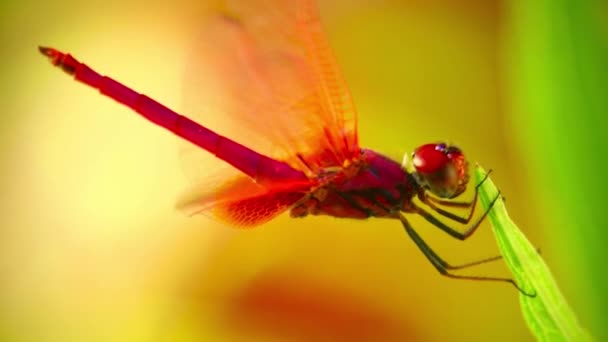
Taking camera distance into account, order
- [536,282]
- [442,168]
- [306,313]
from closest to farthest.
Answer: [536,282] → [442,168] → [306,313]

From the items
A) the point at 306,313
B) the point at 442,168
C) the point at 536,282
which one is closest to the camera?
the point at 536,282

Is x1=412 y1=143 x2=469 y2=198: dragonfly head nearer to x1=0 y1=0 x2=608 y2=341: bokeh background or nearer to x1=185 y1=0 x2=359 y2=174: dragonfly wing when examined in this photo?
x1=185 y1=0 x2=359 y2=174: dragonfly wing

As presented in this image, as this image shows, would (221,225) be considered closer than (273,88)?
No

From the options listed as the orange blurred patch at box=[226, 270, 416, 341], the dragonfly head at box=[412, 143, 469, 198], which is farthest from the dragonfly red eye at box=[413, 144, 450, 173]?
the orange blurred patch at box=[226, 270, 416, 341]

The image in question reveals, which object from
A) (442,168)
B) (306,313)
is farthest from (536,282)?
(306,313)

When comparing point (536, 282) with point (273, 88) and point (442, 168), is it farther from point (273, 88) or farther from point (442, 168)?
point (273, 88)

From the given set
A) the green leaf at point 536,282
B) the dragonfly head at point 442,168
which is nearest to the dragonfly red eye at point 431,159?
the dragonfly head at point 442,168

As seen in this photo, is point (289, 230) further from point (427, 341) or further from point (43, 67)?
point (43, 67)
